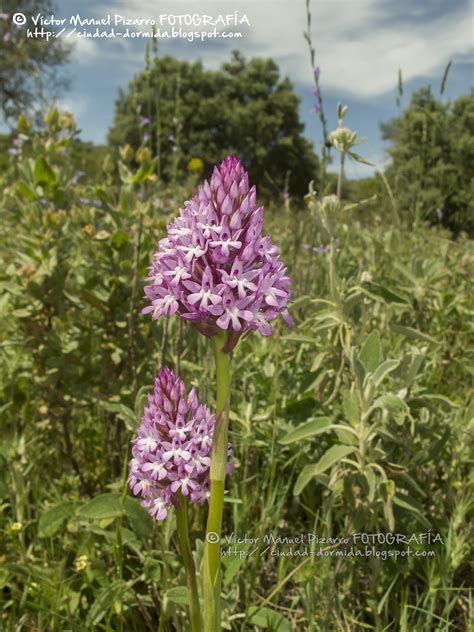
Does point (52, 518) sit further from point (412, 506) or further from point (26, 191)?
point (26, 191)

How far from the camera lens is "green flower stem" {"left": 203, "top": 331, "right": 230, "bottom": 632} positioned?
42.1 inches

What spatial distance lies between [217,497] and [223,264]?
44 centimetres

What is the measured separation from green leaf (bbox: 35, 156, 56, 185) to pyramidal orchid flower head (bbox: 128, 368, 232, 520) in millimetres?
1934

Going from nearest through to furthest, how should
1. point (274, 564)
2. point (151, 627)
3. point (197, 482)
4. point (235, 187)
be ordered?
1. point (235, 187)
2. point (197, 482)
3. point (151, 627)
4. point (274, 564)

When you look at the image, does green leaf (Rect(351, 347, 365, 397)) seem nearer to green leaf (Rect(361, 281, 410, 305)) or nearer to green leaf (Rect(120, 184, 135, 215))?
green leaf (Rect(361, 281, 410, 305))

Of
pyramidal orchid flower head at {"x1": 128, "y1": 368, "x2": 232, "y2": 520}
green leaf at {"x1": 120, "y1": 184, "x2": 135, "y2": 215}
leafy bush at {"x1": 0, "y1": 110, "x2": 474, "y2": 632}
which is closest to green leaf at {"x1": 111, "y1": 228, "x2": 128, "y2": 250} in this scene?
leafy bush at {"x1": 0, "y1": 110, "x2": 474, "y2": 632}

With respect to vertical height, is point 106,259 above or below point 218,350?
above

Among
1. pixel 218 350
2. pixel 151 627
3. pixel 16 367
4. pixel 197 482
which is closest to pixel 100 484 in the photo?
pixel 16 367

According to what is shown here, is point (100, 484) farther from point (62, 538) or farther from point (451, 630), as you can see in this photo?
point (451, 630)

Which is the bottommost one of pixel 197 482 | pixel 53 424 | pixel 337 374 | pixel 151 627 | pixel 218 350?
pixel 151 627

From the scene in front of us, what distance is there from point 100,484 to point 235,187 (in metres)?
2.06

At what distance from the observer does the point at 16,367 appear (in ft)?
9.55

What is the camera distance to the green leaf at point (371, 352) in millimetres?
2092

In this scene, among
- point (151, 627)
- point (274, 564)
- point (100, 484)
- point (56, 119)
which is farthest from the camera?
point (56, 119)
